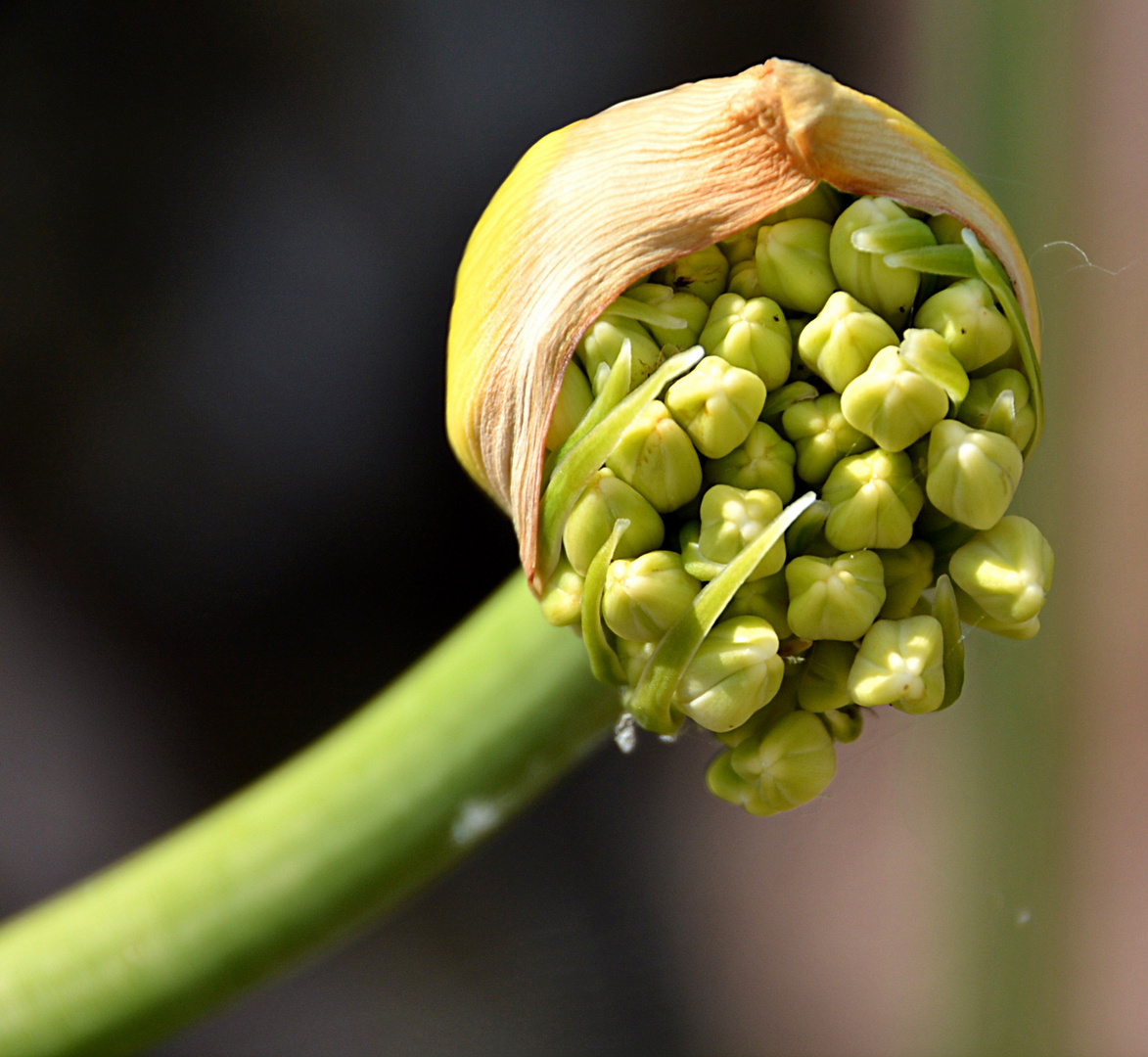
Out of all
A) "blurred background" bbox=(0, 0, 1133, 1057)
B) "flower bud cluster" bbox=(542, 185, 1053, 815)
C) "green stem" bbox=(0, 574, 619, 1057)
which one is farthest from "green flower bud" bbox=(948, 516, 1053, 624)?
"blurred background" bbox=(0, 0, 1133, 1057)

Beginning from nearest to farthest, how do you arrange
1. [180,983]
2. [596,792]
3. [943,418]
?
[943,418], [180,983], [596,792]

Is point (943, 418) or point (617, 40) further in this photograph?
point (617, 40)

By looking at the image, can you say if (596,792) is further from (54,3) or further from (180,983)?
(54,3)

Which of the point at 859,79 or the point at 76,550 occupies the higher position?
the point at 859,79

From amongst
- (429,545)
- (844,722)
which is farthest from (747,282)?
(429,545)

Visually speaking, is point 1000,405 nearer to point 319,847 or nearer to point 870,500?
point 870,500

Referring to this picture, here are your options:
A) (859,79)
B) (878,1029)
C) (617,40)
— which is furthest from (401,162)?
(878,1029)

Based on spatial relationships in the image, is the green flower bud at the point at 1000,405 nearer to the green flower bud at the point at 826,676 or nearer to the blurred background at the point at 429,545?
the green flower bud at the point at 826,676

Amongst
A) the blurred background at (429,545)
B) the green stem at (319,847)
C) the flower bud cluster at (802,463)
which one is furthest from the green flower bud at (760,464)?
the blurred background at (429,545)

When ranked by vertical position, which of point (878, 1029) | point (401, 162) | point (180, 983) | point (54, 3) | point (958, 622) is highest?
point (54, 3)
